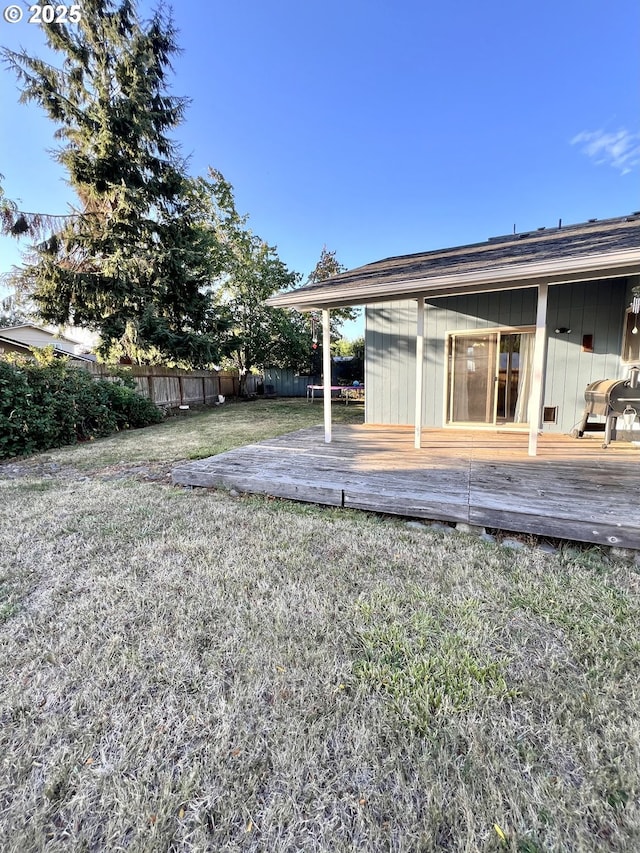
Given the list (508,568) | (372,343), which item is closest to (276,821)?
(508,568)

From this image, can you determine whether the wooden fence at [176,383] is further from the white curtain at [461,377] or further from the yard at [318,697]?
the white curtain at [461,377]

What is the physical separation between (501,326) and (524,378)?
976 millimetres

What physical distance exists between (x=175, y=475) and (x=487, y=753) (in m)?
3.62

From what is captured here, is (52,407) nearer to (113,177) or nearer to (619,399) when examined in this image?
(113,177)

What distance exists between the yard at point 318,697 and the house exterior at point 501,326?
9.27ft

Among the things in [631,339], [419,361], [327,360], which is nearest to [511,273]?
[419,361]

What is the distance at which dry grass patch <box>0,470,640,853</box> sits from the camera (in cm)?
103

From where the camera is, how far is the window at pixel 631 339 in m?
4.92

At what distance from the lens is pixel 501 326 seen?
19.8 feet

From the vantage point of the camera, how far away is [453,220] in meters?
13.1

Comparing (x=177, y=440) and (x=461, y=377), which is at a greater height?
(x=461, y=377)

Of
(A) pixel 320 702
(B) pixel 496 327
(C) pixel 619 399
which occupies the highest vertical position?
(B) pixel 496 327

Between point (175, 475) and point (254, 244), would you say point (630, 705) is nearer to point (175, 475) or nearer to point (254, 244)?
point (175, 475)

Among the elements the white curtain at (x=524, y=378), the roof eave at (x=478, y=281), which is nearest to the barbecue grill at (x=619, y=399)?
the roof eave at (x=478, y=281)
